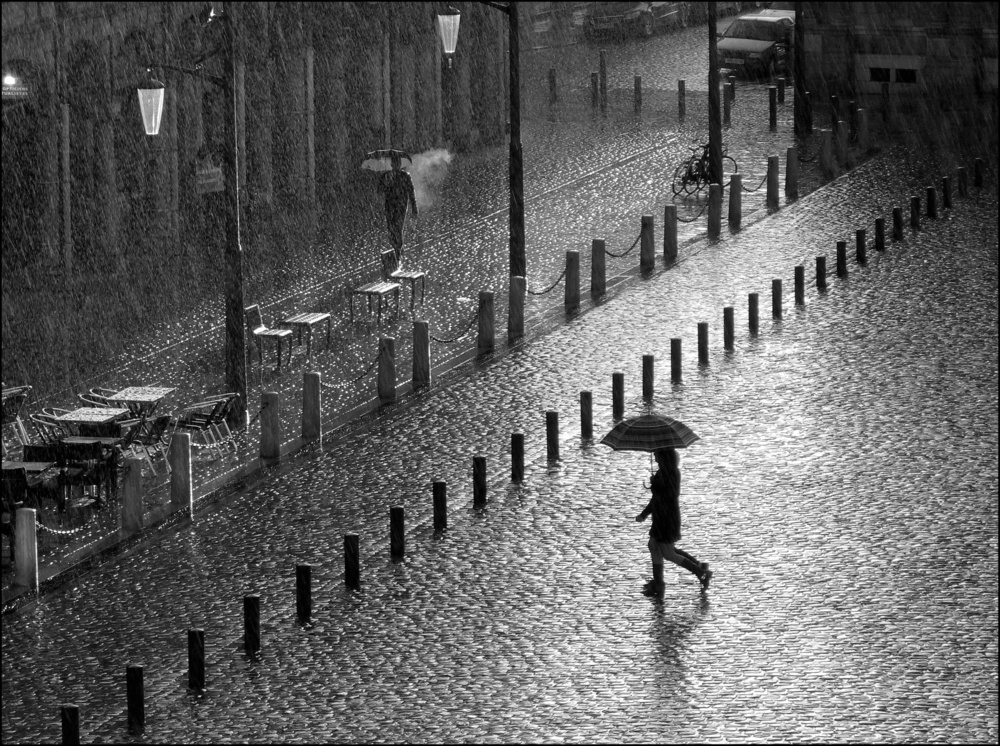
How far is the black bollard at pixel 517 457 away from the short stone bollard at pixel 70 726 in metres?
6.19

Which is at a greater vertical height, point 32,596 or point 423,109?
point 423,109

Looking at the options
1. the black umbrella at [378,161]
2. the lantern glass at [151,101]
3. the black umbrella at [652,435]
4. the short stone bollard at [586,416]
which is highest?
the lantern glass at [151,101]

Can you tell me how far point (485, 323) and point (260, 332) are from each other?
8.10 ft

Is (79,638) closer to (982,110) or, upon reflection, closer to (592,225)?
(592,225)

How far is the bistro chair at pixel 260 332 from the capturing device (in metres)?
21.3

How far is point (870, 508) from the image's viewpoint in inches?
613

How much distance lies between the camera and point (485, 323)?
21.7m

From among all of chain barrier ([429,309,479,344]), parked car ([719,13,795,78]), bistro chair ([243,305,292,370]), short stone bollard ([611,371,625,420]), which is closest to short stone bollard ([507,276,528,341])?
chain barrier ([429,309,479,344])

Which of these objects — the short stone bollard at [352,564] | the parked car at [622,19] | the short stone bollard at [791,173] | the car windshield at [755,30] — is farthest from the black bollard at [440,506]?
the parked car at [622,19]

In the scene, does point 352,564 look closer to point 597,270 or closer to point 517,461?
point 517,461

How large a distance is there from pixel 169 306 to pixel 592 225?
262 inches

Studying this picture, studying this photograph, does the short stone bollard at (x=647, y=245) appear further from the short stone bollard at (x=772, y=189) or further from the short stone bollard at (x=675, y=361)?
the short stone bollard at (x=675, y=361)

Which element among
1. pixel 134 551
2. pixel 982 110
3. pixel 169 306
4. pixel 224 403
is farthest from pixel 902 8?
pixel 134 551

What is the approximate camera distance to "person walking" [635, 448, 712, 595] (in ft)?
44.9
